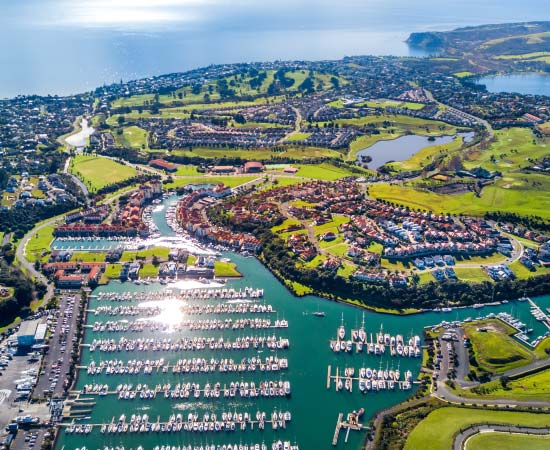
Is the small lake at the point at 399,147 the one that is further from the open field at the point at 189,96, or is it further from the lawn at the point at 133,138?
the open field at the point at 189,96

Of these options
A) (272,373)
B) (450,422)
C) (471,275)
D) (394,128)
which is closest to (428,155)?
(394,128)

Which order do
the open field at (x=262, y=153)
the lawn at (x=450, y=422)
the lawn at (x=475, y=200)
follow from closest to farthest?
the lawn at (x=450, y=422), the lawn at (x=475, y=200), the open field at (x=262, y=153)

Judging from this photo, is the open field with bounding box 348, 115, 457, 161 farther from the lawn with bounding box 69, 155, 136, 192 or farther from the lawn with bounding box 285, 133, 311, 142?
the lawn with bounding box 69, 155, 136, 192

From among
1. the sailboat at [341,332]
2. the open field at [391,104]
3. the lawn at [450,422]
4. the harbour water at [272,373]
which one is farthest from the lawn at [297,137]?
the lawn at [450,422]

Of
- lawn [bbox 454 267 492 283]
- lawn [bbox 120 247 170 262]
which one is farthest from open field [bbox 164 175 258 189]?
lawn [bbox 454 267 492 283]

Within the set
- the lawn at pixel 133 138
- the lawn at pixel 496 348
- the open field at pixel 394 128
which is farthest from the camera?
the open field at pixel 394 128
